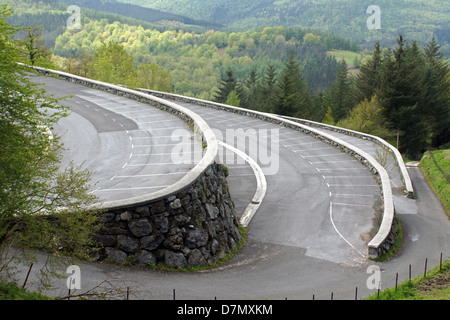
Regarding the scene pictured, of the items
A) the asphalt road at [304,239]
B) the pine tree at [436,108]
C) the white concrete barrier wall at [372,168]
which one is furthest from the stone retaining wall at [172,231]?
the pine tree at [436,108]

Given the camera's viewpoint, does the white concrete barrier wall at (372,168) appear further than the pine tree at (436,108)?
No

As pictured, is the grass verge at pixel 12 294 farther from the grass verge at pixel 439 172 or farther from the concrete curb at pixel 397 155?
the concrete curb at pixel 397 155

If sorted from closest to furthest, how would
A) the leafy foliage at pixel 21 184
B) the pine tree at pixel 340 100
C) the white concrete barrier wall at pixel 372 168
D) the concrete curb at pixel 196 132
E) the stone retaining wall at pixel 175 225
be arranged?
the leafy foliage at pixel 21 184, the stone retaining wall at pixel 175 225, the concrete curb at pixel 196 132, the white concrete barrier wall at pixel 372 168, the pine tree at pixel 340 100

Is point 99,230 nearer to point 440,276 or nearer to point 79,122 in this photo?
point 440,276

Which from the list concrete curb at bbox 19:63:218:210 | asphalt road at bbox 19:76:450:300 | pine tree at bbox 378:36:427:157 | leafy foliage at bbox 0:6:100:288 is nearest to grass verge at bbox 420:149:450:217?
asphalt road at bbox 19:76:450:300

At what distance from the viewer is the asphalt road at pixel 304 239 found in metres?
15.6

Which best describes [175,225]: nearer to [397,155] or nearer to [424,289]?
[424,289]

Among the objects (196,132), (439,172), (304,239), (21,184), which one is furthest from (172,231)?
(439,172)

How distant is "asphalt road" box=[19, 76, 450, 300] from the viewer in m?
15.6

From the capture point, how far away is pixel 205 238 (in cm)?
1808

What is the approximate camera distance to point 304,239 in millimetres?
22859

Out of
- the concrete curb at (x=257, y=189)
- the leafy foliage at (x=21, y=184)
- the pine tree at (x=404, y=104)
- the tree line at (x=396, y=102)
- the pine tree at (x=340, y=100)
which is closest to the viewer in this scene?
the leafy foliage at (x=21, y=184)

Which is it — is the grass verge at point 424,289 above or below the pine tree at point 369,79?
below

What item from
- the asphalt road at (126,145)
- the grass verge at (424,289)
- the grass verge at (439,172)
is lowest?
the grass verge at (439,172)
